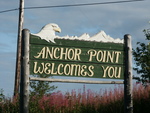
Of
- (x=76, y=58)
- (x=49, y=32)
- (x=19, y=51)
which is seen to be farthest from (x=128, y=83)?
(x=19, y=51)

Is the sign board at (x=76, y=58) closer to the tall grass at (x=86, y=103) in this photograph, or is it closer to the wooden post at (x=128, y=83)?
the wooden post at (x=128, y=83)

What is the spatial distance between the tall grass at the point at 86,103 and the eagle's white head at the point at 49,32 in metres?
4.57

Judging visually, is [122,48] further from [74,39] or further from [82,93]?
[82,93]

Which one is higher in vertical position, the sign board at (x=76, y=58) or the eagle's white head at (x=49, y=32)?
the eagle's white head at (x=49, y=32)

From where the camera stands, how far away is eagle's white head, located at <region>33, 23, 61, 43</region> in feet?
36.3

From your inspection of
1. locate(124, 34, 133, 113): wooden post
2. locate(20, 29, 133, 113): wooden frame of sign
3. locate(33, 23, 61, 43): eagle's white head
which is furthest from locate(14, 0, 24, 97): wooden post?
locate(124, 34, 133, 113): wooden post

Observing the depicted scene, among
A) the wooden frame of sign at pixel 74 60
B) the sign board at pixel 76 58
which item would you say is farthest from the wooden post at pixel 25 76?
the sign board at pixel 76 58

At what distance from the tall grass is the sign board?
3858 mm

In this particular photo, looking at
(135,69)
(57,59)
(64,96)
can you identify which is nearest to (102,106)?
(64,96)

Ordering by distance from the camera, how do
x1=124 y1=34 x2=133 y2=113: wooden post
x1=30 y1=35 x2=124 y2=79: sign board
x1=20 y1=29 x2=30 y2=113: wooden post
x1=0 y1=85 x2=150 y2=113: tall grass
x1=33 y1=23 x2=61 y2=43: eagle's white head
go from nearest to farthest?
x1=20 y1=29 x2=30 y2=113: wooden post
x1=30 y1=35 x2=124 y2=79: sign board
x1=33 y1=23 x2=61 y2=43: eagle's white head
x1=124 y1=34 x2=133 y2=113: wooden post
x1=0 y1=85 x2=150 y2=113: tall grass

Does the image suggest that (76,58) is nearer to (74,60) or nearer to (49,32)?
(74,60)

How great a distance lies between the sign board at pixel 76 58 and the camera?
35.9ft

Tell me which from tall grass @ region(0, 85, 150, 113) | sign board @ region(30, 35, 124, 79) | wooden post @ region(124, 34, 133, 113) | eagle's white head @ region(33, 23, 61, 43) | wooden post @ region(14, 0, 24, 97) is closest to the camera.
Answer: sign board @ region(30, 35, 124, 79)

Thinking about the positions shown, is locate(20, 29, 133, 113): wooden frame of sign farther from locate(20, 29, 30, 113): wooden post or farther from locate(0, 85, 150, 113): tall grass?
locate(0, 85, 150, 113): tall grass
